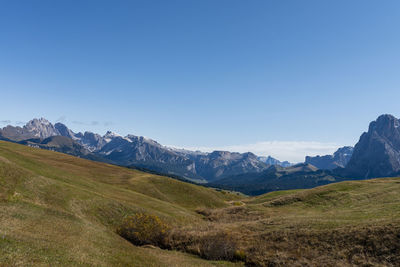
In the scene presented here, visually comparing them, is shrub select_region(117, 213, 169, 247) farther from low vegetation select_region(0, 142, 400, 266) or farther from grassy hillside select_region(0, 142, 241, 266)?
grassy hillside select_region(0, 142, 241, 266)

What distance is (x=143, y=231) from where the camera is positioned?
37750mm

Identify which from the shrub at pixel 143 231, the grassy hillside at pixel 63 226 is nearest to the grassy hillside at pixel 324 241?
the grassy hillside at pixel 63 226

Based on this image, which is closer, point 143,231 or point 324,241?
point 324,241

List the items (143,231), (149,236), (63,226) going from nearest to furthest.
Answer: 1. (63,226)
2. (143,231)
3. (149,236)

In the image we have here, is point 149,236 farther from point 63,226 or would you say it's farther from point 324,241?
point 324,241

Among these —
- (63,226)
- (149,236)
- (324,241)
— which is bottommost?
(149,236)

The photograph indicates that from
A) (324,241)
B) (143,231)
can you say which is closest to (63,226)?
(143,231)

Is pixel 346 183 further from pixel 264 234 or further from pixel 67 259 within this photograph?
pixel 67 259

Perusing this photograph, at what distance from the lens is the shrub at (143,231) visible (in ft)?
123

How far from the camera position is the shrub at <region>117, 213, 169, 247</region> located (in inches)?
1471

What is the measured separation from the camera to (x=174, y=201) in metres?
77.2

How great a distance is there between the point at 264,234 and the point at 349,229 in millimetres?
11604

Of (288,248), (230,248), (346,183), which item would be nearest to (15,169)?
(230,248)

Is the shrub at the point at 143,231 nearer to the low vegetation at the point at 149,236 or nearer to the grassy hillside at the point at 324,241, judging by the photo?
the low vegetation at the point at 149,236
